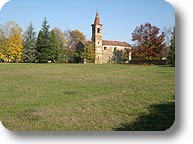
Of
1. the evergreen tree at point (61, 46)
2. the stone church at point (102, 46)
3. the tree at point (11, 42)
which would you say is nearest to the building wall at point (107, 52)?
the stone church at point (102, 46)

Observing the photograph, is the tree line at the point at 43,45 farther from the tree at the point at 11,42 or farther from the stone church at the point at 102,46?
the stone church at the point at 102,46

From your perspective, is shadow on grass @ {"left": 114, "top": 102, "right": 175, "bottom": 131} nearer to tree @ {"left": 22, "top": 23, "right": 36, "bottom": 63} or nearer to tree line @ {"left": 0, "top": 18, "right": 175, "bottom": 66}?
tree line @ {"left": 0, "top": 18, "right": 175, "bottom": 66}

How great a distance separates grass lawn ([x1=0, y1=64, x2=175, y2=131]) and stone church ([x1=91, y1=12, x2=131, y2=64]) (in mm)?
152

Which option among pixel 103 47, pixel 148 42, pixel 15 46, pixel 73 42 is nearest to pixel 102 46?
pixel 103 47

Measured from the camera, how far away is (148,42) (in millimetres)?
4641

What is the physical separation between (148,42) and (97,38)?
861 millimetres

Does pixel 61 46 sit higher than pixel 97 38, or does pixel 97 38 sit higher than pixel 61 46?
pixel 97 38

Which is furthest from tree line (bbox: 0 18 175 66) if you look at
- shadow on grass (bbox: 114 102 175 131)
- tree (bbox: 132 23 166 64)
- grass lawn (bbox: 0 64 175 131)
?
shadow on grass (bbox: 114 102 175 131)

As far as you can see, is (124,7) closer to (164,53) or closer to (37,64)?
(164,53)

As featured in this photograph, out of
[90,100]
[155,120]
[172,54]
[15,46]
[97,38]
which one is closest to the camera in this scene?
[155,120]

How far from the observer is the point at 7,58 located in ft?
16.1

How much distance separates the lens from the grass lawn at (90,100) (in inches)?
150

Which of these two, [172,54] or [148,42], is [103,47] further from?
[172,54]

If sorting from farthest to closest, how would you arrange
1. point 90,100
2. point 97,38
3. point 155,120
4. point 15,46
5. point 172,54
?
1. point 15,46
2. point 90,100
3. point 97,38
4. point 172,54
5. point 155,120
